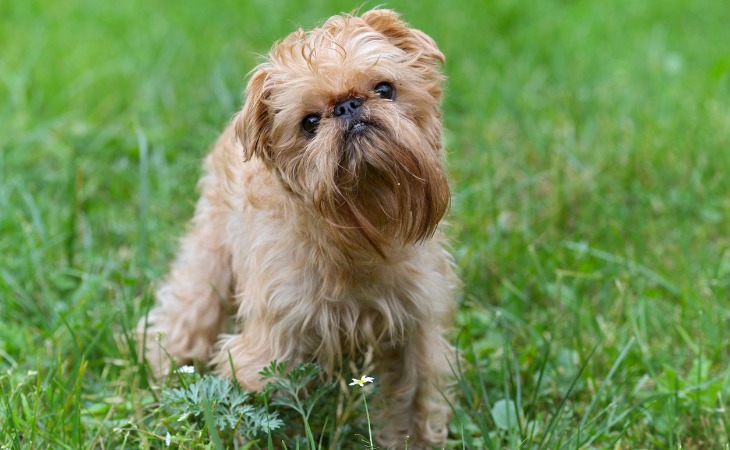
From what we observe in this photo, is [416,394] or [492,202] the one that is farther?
[492,202]

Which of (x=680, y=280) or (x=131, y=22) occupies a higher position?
(x=131, y=22)

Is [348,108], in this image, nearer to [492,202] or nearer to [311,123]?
[311,123]

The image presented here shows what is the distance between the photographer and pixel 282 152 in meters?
3.28

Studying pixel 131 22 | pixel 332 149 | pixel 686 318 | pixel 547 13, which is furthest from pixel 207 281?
pixel 547 13

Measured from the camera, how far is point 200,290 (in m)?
4.29

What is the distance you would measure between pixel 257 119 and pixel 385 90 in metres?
0.45

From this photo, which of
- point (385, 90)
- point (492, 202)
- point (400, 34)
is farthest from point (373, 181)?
point (492, 202)

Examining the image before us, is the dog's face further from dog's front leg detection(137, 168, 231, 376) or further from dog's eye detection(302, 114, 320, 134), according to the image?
dog's front leg detection(137, 168, 231, 376)

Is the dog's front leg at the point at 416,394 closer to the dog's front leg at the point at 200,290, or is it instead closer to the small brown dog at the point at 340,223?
the small brown dog at the point at 340,223

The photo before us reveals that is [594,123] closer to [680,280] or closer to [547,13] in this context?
[680,280]

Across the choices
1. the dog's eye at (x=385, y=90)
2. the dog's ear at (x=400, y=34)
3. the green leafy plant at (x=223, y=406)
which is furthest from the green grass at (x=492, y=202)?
the dog's eye at (x=385, y=90)

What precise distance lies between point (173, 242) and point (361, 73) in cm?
242

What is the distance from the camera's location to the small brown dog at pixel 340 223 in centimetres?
313

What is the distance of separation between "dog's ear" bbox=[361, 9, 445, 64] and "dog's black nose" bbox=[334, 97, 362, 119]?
0.43m
